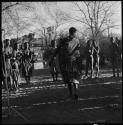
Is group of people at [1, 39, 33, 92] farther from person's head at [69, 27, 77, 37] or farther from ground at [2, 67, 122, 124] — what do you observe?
person's head at [69, 27, 77, 37]

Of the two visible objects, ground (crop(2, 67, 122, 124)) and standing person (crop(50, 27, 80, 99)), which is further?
standing person (crop(50, 27, 80, 99))

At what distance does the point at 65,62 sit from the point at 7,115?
2.40m

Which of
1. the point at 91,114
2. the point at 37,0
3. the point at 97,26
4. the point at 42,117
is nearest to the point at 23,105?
the point at 42,117

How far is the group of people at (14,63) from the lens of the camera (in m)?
11.4

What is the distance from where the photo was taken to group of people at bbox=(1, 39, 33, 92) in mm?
11426

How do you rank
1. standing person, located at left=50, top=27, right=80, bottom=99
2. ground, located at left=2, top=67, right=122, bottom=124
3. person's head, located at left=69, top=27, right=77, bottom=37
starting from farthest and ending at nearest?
standing person, located at left=50, top=27, right=80, bottom=99 < person's head, located at left=69, top=27, right=77, bottom=37 < ground, located at left=2, top=67, right=122, bottom=124

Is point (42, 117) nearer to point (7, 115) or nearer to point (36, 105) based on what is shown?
point (7, 115)

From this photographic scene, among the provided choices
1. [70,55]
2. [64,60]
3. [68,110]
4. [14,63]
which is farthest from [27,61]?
[68,110]

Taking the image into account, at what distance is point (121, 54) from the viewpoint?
15195 mm

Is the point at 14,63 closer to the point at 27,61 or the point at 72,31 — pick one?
the point at 27,61

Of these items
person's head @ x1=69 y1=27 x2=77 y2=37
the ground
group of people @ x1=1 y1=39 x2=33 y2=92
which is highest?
person's head @ x1=69 y1=27 x2=77 y2=37

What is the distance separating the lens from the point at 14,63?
12562 millimetres

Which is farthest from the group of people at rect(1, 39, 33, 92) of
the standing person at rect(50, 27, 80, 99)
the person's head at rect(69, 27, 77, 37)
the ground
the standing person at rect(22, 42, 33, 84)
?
the person's head at rect(69, 27, 77, 37)

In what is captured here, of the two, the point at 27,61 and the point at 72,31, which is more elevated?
the point at 72,31
